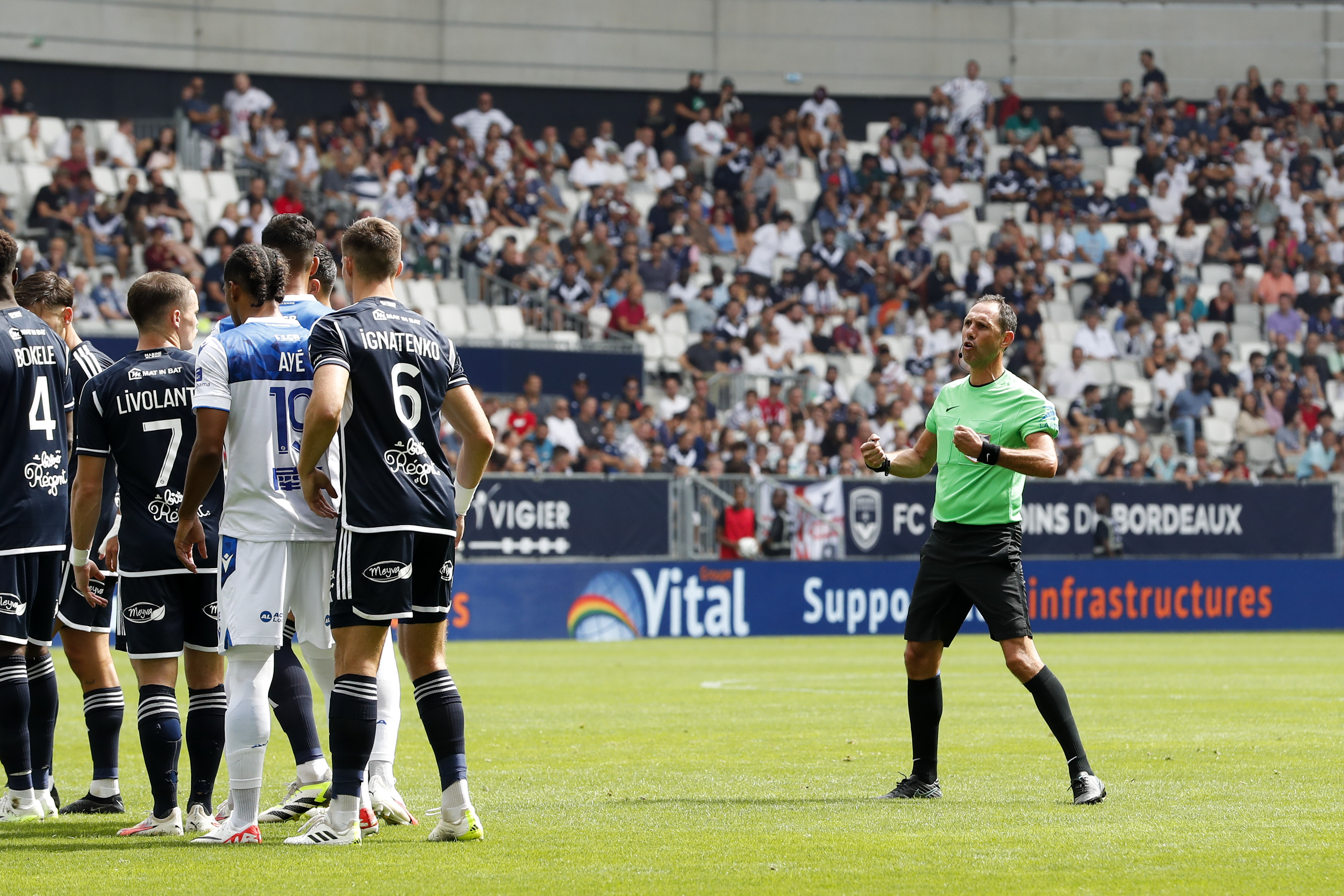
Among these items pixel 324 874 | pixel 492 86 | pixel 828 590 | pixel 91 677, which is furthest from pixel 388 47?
pixel 324 874

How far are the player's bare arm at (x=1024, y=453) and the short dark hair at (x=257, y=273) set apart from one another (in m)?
3.00

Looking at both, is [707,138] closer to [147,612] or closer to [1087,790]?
[1087,790]

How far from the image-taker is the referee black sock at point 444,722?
6.89 metres

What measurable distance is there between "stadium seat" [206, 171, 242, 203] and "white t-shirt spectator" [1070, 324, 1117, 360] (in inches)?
567

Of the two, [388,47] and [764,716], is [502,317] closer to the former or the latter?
[388,47]

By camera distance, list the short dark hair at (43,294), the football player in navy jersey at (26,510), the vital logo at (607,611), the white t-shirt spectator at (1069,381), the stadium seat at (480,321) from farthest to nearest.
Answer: the white t-shirt spectator at (1069,381) < the stadium seat at (480,321) < the vital logo at (607,611) < the short dark hair at (43,294) < the football player in navy jersey at (26,510)

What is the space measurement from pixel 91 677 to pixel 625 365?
764 inches

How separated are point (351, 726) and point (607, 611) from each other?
1682 centimetres

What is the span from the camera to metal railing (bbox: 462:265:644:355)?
27984 millimetres

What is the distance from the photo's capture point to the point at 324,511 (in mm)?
6863

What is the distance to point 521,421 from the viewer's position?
25.0 metres

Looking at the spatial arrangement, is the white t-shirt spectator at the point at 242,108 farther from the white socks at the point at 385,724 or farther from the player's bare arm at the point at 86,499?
the white socks at the point at 385,724

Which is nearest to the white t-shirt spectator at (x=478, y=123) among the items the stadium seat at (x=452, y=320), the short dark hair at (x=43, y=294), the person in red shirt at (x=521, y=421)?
the stadium seat at (x=452, y=320)

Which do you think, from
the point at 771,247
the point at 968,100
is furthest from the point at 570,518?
the point at 968,100
